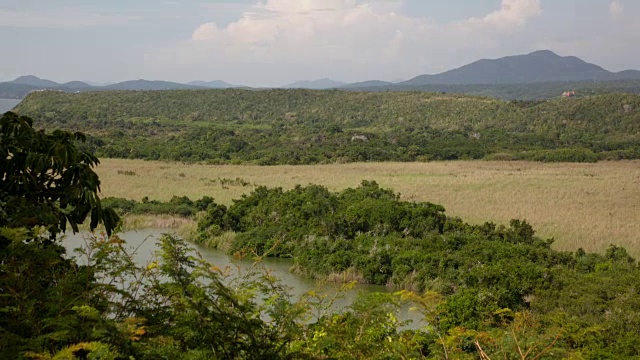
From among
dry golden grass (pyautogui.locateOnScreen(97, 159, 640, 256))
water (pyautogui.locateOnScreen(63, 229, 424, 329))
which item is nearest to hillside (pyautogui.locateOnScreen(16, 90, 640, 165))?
dry golden grass (pyautogui.locateOnScreen(97, 159, 640, 256))

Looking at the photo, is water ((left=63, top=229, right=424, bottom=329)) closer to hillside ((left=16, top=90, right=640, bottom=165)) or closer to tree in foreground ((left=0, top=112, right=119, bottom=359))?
tree in foreground ((left=0, top=112, right=119, bottom=359))

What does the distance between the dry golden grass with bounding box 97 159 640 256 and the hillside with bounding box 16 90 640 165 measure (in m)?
6.15

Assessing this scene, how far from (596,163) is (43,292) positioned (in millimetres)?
55179

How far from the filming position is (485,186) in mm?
38031

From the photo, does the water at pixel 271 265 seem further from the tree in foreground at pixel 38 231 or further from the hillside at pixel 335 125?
the hillside at pixel 335 125

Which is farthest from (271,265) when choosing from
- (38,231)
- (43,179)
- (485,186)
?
(485,186)

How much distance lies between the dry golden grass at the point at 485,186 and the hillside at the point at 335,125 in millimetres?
6152

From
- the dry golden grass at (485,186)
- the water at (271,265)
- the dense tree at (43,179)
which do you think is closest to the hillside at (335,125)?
the dry golden grass at (485,186)

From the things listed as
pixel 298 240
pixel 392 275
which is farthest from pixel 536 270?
pixel 298 240

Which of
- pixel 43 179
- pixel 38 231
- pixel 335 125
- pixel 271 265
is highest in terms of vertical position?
pixel 43 179

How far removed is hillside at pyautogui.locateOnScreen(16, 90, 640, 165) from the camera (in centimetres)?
5906

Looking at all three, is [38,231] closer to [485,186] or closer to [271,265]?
[271,265]

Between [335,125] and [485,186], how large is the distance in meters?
43.6

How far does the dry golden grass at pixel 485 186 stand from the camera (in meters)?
27.6
